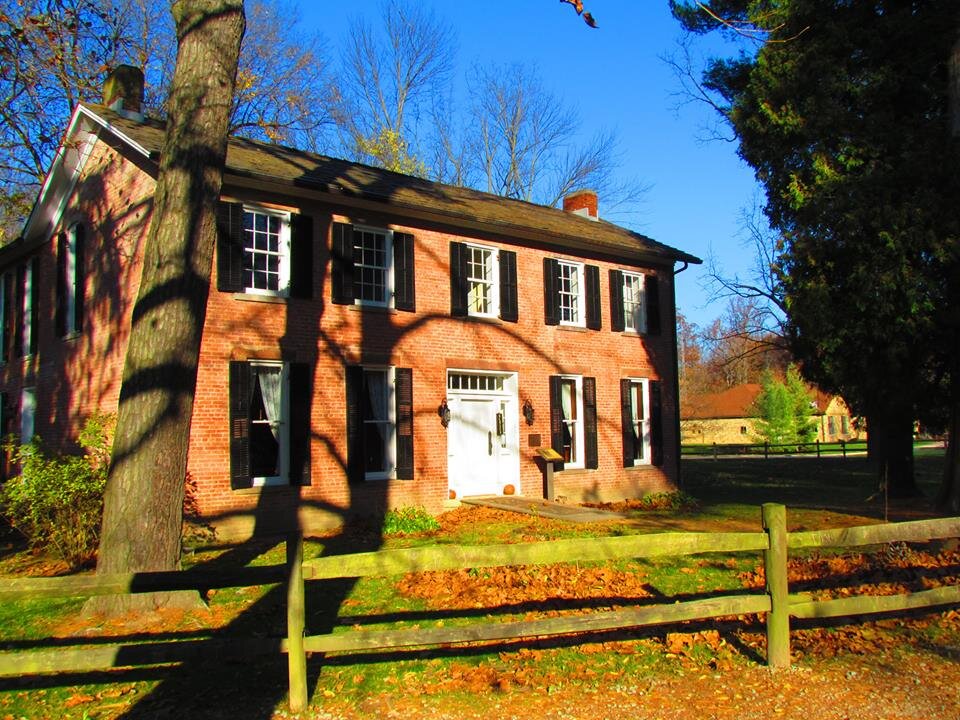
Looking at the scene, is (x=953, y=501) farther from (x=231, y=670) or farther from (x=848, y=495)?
(x=231, y=670)

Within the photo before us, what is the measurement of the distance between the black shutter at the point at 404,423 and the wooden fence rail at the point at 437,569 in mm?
8690

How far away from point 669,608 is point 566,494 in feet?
37.4

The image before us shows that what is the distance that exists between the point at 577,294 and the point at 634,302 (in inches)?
77.7

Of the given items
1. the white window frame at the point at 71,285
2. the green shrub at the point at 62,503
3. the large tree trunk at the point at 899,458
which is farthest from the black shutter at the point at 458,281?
the large tree trunk at the point at 899,458

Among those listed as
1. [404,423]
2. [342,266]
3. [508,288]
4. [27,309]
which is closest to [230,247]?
[342,266]

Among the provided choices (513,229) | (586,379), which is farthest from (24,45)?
(586,379)

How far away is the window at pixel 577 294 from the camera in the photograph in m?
17.5

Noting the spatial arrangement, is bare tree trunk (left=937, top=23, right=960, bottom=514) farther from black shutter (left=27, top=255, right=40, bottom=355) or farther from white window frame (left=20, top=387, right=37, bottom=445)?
white window frame (left=20, top=387, right=37, bottom=445)

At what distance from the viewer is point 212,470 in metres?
11.9

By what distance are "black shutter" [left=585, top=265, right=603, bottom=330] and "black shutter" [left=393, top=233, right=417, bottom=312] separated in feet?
15.8

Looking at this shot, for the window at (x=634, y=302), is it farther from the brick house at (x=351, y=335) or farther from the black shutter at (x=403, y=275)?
the black shutter at (x=403, y=275)

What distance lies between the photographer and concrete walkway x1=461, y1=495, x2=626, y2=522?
13141 millimetres

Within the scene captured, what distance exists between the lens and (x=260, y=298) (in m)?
12.7

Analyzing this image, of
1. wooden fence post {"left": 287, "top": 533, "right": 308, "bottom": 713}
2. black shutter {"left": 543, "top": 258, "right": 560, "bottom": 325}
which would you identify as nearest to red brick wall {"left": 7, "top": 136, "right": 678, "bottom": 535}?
black shutter {"left": 543, "top": 258, "right": 560, "bottom": 325}
